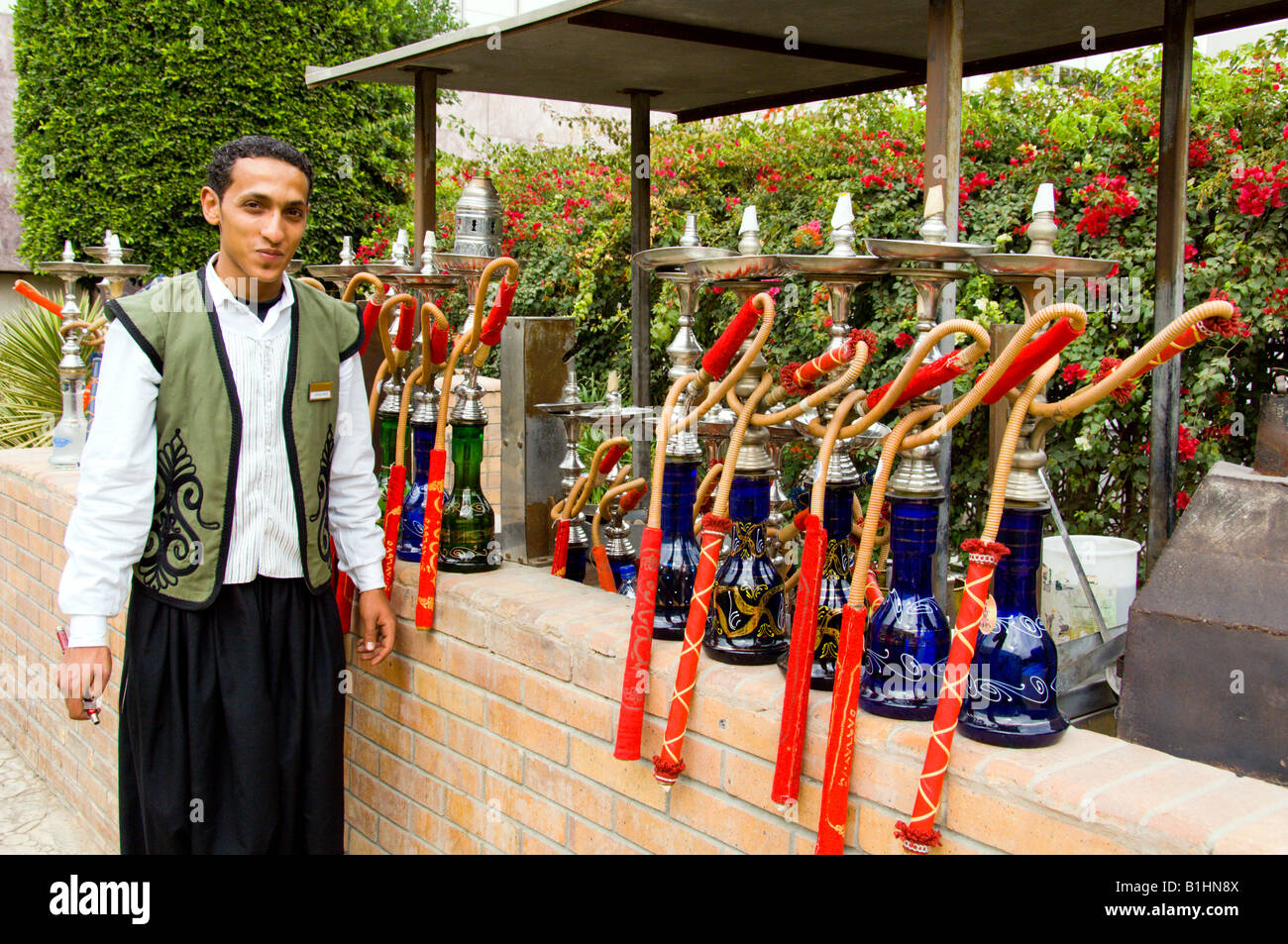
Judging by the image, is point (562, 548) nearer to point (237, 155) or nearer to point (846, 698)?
point (237, 155)

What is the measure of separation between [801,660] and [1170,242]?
2.07m

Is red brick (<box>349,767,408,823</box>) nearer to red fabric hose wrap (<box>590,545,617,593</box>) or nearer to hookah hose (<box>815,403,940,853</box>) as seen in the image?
red fabric hose wrap (<box>590,545,617,593</box>)

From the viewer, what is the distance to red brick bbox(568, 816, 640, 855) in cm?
213

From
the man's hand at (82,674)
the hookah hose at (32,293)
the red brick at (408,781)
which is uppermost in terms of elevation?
the hookah hose at (32,293)

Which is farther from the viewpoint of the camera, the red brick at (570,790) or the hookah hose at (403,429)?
the hookah hose at (403,429)

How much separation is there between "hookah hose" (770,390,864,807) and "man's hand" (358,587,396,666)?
1.23 meters

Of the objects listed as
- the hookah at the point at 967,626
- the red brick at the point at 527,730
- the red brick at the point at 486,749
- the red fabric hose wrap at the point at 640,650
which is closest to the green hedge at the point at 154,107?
the red brick at the point at 486,749

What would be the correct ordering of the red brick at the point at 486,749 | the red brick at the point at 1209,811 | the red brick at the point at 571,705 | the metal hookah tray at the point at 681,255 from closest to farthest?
1. the red brick at the point at 1209,811
2. the metal hookah tray at the point at 681,255
3. the red brick at the point at 571,705
4. the red brick at the point at 486,749

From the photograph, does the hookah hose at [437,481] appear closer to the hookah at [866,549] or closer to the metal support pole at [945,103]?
the metal support pole at [945,103]

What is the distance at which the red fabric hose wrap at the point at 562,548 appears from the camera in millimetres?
2979

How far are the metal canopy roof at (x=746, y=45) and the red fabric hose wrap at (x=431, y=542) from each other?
4.02 feet

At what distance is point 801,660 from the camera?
169cm

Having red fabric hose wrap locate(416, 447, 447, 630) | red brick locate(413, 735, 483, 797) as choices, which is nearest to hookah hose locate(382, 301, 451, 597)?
red fabric hose wrap locate(416, 447, 447, 630)
